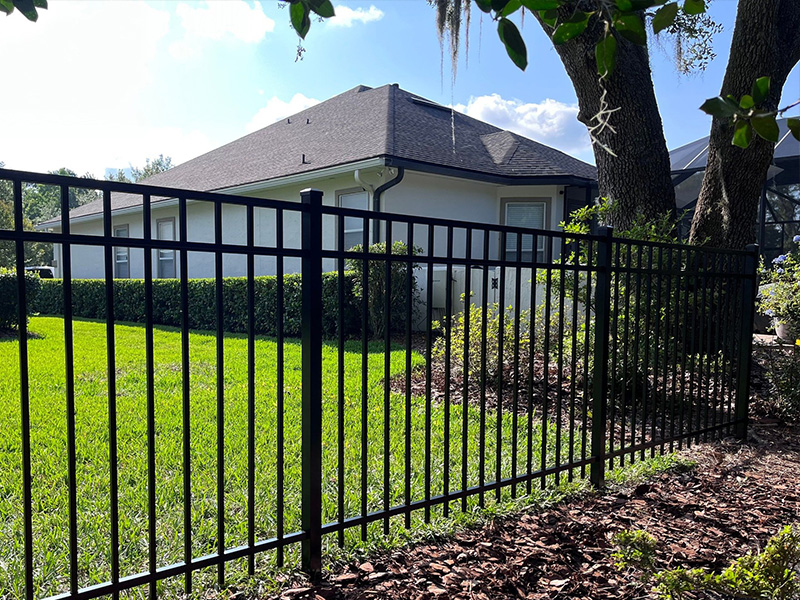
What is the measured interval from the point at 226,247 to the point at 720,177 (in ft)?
18.8

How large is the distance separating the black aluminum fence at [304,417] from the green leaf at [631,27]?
1.36 m

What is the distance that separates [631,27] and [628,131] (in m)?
5.31

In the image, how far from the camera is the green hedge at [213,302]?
9453 mm

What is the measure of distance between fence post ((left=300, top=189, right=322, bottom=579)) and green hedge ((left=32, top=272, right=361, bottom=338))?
14.9 feet

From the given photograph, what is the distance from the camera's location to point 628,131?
241 inches

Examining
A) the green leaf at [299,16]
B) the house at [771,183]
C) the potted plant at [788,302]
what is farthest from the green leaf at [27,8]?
the house at [771,183]

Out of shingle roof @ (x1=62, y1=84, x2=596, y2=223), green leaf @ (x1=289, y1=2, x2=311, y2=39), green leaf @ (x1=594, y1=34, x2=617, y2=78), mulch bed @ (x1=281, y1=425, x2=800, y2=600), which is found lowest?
mulch bed @ (x1=281, y1=425, x2=800, y2=600)

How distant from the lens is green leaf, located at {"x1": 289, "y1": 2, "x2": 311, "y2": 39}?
57.6 inches

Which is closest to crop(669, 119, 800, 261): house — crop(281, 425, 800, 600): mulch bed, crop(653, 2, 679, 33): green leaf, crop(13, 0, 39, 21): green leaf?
crop(281, 425, 800, 600): mulch bed

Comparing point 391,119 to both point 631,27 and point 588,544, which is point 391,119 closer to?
point 588,544

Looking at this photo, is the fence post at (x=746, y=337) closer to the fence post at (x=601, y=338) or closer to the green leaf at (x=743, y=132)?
the fence post at (x=601, y=338)

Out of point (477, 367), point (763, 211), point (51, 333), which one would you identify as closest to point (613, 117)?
point (477, 367)

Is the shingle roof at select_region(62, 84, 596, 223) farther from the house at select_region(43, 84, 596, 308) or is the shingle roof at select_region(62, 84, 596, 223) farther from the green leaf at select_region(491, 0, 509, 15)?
the green leaf at select_region(491, 0, 509, 15)

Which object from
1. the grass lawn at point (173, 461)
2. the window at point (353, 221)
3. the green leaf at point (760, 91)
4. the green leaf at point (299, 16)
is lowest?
the grass lawn at point (173, 461)
